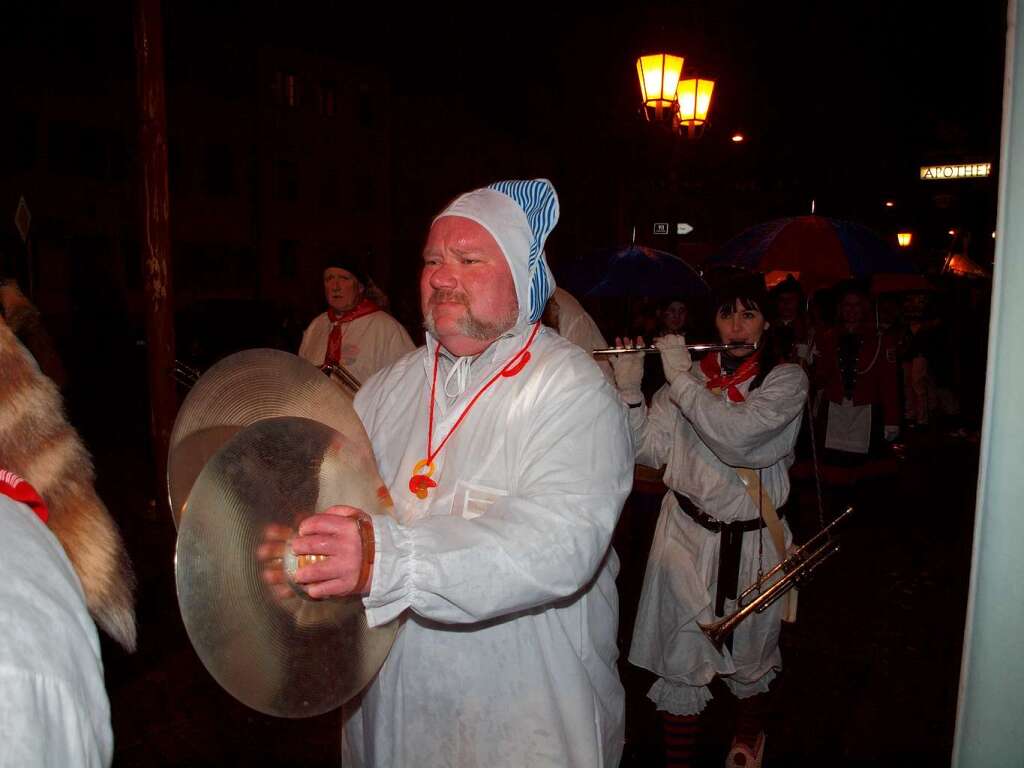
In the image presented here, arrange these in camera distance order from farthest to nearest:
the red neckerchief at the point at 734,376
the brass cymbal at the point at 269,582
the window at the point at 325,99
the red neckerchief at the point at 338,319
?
the window at the point at 325,99
the red neckerchief at the point at 338,319
the red neckerchief at the point at 734,376
the brass cymbal at the point at 269,582

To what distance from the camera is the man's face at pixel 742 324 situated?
397cm

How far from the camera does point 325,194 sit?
104ft

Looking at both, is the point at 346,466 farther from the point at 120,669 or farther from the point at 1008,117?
the point at 120,669

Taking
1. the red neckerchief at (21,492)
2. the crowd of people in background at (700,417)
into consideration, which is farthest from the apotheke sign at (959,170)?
the red neckerchief at (21,492)

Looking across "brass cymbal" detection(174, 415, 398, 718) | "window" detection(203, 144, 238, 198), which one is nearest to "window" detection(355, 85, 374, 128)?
"window" detection(203, 144, 238, 198)

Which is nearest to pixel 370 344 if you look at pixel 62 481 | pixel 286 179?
pixel 62 481

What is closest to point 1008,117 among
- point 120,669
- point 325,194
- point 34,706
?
point 34,706

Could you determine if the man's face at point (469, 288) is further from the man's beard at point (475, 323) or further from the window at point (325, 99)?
the window at point (325, 99)

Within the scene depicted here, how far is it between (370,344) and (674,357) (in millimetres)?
3778

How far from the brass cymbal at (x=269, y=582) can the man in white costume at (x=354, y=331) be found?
5176 mm

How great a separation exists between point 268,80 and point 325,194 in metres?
4.51

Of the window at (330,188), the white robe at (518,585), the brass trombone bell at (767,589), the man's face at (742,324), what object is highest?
the window at (330,188)

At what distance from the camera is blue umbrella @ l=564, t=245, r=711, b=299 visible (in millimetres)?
6977

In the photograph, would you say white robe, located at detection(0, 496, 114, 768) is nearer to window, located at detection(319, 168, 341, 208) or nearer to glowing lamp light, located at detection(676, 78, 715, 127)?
glowing lamp light, located at detection(676, 78, 715, 127)
